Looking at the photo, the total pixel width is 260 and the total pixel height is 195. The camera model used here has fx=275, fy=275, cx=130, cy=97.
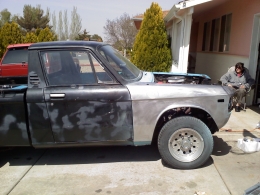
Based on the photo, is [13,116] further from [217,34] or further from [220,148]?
[217,34]

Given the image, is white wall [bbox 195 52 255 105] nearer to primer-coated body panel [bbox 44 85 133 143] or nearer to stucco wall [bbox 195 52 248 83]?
stucco wall [bbox 195 52 248 83]

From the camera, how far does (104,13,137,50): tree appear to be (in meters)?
30.6

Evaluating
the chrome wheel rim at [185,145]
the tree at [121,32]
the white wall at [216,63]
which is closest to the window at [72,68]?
the chrome wheel rim at [185,145]

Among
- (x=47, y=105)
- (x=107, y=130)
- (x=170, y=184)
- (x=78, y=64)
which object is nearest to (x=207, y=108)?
(x=170, y=184)

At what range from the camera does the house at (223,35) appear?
748cm

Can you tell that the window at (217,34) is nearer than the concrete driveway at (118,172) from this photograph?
No

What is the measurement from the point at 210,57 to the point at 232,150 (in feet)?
23.5

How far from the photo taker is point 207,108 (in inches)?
153

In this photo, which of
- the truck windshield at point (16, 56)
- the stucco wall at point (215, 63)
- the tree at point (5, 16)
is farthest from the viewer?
the tree at point (5, 16)

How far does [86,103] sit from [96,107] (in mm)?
146

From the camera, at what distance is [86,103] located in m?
3.75

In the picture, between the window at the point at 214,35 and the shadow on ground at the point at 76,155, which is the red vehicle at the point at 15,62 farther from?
the window at the point at 214,35

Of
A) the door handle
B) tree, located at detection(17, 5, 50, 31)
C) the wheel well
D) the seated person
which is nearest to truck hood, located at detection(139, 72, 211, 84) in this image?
the wheel well

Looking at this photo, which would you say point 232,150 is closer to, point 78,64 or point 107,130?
point 107,130
